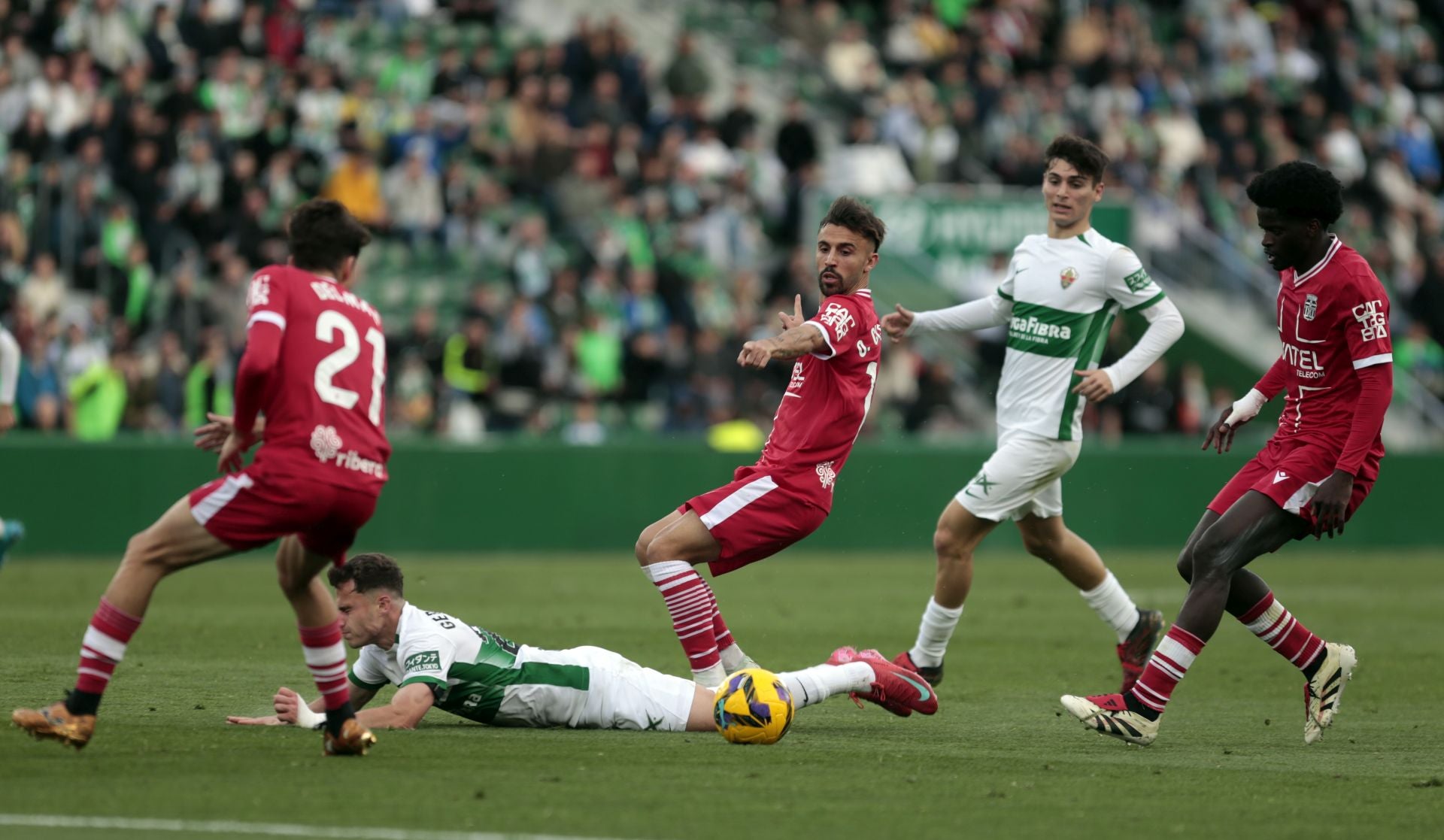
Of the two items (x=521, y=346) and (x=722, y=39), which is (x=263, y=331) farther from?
(x=722, y=39)

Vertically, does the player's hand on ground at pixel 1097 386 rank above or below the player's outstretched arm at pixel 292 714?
above

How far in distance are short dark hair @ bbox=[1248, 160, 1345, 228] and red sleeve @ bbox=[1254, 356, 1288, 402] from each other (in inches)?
31.7

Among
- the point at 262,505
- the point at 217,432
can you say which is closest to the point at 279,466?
the point at 262,505

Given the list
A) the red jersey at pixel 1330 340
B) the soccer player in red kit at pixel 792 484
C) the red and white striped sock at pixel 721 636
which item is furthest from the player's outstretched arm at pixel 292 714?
the red jersey at pixel 1330 340

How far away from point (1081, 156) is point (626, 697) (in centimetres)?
381

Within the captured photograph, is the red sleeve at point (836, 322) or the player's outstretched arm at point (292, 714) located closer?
the player's outstretched arm at point (292, 714)

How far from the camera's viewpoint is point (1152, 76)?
3030 centimetres

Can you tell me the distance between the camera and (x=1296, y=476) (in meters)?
8.86

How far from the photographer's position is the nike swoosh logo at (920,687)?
885cm

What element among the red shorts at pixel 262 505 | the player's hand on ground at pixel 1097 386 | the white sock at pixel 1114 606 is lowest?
the white sock at pixel 1114 606

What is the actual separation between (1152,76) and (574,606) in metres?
18.1

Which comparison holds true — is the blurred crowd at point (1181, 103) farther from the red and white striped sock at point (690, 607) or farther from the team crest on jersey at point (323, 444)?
the team crest on jersey at point (323, 444)

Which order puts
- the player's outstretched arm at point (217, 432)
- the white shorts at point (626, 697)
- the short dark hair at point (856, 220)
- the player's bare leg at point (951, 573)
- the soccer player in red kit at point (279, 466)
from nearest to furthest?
the soccer player in red kit at point (279, 466), the player's outstretched arm at point (217, 432), the white shorts at point (626, 697), the short dark hair at point (856, 220), the player's bare leg at point (951, 573)

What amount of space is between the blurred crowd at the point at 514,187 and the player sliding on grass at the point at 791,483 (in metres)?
12.3
